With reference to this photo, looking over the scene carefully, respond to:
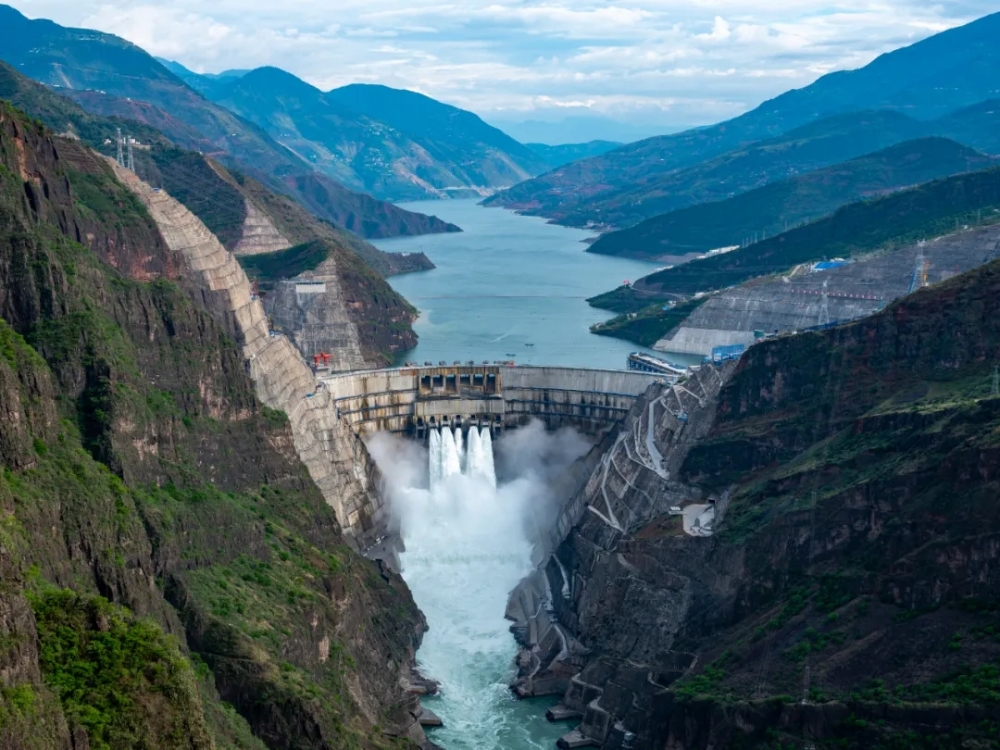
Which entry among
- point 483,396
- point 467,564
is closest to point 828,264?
point 483,396

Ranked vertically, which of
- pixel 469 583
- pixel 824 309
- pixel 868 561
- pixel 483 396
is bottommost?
pixel 469 583

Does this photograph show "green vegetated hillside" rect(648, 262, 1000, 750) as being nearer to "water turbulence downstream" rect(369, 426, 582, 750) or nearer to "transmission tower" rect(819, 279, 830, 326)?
"water turbulence downstream" rect(369, 426, 582, 750)

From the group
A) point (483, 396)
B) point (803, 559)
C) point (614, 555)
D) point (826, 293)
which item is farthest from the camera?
point (826, 293)

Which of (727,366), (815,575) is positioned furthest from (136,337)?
(727,366)

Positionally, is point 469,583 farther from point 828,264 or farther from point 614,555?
point 828,264

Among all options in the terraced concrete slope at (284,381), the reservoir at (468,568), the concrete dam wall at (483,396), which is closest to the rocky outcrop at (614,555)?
the reservoir at (468,568)

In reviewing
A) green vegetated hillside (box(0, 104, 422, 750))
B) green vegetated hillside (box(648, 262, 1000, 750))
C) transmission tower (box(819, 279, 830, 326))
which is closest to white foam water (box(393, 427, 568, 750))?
green vegetated hillside (box(0, 104, 422, 750))

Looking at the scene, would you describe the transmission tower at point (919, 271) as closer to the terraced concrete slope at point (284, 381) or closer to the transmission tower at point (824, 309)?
the transmission tower at point (824, 309)
